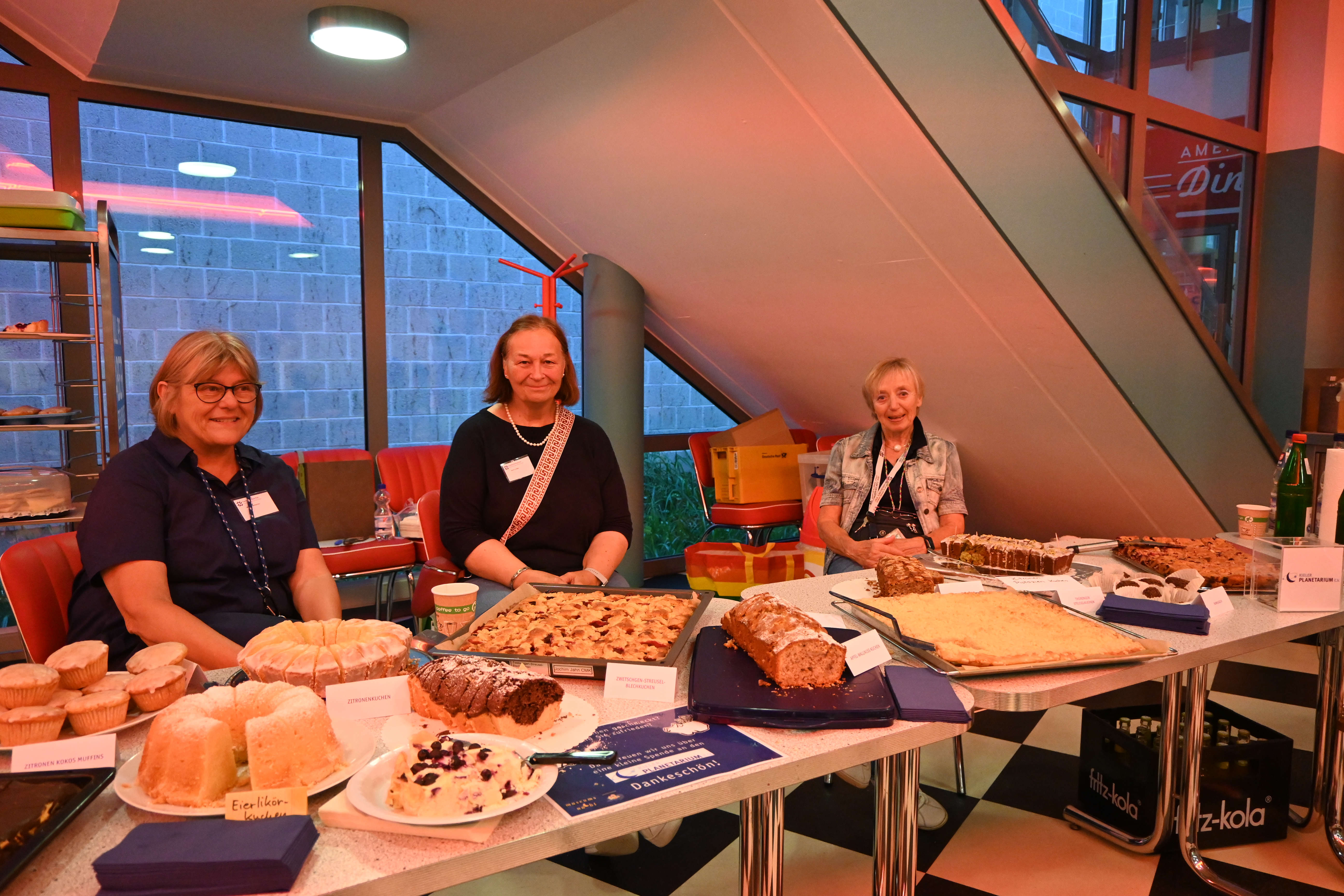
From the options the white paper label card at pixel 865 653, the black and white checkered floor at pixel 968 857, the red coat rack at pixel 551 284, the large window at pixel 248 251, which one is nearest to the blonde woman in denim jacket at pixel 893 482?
the black and white checkered floor at pixel 968 857

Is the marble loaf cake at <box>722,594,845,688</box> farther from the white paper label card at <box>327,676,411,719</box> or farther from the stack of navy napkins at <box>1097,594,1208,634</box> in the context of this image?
the stack of navy napkins at <box>1097,594,1208,634</box>

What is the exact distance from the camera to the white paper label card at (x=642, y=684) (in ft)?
4.37

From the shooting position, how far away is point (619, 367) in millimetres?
4820

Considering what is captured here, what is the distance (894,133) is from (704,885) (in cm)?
227

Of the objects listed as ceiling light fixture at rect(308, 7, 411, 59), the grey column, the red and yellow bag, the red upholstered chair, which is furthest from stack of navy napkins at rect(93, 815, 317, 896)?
the red upholstered chair

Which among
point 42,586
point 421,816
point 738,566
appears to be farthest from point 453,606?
point 738,566

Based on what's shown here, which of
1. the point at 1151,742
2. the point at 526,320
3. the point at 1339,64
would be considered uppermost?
the point at 1339,64

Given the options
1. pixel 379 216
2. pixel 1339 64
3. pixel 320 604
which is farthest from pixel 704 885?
pixel 1339 64

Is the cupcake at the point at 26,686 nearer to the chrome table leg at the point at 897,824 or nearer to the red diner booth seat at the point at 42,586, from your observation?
the red diner booth seat at the point at 42,586

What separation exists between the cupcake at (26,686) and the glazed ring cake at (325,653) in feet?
0.78

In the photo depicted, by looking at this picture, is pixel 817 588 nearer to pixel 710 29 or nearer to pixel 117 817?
pixel 117 817

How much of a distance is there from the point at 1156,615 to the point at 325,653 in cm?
155

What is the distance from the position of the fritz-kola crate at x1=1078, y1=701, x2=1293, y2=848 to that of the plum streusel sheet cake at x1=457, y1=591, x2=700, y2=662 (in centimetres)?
134

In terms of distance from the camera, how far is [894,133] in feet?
9.07
